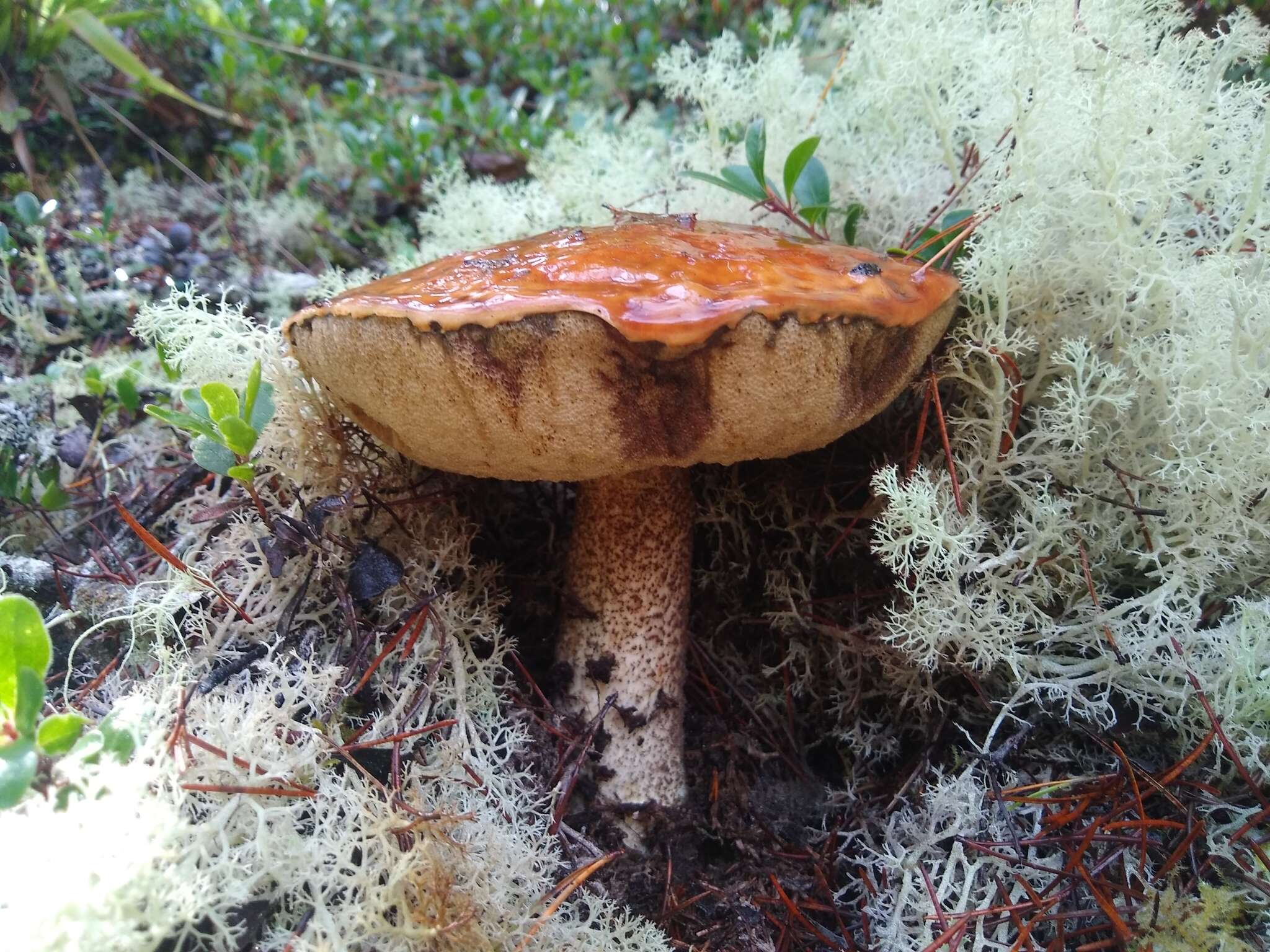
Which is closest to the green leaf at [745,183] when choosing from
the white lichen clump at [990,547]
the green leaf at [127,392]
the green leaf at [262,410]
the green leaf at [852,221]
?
the green leaf at [852,221]

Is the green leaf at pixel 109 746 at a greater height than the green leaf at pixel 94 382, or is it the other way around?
the green leaf at pixel 94 382

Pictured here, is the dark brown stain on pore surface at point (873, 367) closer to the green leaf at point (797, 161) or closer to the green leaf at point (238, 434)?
the green leaf at point (797, 161)

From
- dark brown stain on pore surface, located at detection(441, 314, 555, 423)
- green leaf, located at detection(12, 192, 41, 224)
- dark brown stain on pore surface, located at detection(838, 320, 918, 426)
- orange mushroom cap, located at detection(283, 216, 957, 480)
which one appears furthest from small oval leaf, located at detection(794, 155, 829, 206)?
green leaf, located at detection(12, 192, 41, 224)

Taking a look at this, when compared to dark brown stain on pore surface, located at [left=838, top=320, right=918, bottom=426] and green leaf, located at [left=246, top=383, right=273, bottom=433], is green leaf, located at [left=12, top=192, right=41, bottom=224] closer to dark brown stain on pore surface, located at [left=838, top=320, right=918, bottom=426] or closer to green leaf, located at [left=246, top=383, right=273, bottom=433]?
green leaf, located at [left=246, top=383, right=273, bottom=433]

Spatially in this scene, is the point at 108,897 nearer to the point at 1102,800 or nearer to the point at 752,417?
the point at 752,417

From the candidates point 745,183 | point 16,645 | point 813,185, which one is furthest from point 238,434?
point 813,185

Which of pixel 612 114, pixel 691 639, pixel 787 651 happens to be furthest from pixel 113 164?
pixel 787 651

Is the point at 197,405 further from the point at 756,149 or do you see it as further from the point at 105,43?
the point at 105,43
